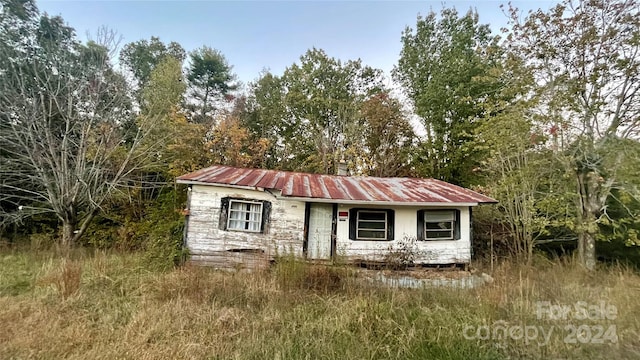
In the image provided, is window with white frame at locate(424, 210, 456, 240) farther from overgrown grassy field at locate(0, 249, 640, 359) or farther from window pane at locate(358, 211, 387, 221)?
overgrown grassy field at locate(0, 249, 640, 359)

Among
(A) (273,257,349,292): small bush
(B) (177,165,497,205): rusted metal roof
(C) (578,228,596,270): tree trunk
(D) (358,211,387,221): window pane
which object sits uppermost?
(B) (177,165,497,205): rusted metal roof

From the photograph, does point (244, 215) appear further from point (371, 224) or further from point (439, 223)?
point (439, 223)

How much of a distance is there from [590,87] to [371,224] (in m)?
7.76

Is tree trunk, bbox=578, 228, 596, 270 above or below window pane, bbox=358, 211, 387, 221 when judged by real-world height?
below

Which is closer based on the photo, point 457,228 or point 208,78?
point 457,228

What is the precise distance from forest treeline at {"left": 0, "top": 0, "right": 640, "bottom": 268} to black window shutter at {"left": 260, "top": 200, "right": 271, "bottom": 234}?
2.79 meters

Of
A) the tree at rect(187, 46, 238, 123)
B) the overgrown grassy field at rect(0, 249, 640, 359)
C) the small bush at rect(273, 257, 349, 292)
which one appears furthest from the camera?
the tree at rect(187, 46, 238, 123)

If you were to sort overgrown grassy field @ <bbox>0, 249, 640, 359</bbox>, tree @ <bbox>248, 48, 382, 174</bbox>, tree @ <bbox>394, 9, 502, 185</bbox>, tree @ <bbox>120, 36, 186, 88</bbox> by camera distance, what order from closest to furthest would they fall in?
overgrown grassy field @ <bbox>0, 249, 640, 359</bbox>, tree @ <bbox>394, 9, 502, 185</bbox>, tree @ <bbox>248, 48, 382, 174</bbox>, tree @ <bbox>120, 36, 186, 88</bbox>

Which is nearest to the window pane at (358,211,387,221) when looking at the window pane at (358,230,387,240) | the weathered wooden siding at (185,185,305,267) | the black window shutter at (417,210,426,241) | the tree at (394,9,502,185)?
the window pane at (358,230,387,240)

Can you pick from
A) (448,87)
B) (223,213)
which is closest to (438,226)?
(223,213)

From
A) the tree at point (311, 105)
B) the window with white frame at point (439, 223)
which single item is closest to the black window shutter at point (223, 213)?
the window with white frame at point (439, 223)

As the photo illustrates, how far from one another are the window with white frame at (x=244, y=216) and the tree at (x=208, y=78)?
530 inches

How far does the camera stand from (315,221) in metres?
10.2

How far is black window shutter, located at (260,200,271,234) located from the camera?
32.0 ft
